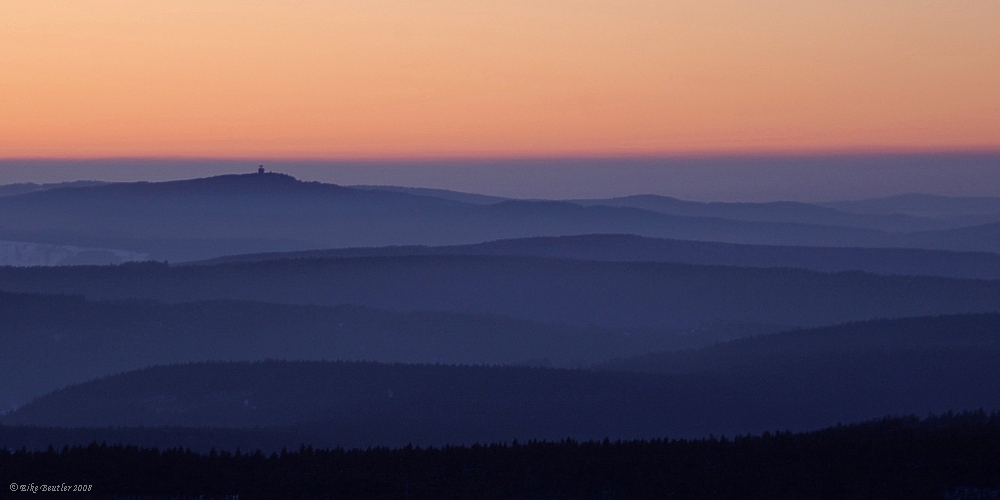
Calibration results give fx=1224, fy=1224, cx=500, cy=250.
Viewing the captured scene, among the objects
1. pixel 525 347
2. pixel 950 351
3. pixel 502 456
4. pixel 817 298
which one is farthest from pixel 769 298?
pixel 502 456

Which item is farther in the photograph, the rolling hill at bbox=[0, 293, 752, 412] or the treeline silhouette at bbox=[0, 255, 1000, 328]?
the treeline silhouette at bbox=[0, 255, 1000, 328]

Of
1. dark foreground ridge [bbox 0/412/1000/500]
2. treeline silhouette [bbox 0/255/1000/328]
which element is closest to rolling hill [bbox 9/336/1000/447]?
dark foreground ridge [bbox 0/412/1000/500]

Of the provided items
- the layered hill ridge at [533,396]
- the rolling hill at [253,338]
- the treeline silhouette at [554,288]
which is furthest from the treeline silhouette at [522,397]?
the treeline silhouette at [554,288]

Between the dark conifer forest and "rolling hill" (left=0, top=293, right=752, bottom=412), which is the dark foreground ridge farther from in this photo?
"rolling hill" (left=0, top=293, right=752, bottom=412)

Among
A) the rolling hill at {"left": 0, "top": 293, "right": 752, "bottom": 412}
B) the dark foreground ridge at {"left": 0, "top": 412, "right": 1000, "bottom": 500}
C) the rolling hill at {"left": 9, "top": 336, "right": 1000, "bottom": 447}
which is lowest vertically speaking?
the rolling hill at {"left": 0, "top": 293, "right": 752, "bottom": 412}

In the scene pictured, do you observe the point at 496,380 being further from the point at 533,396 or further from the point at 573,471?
the point at 573,471

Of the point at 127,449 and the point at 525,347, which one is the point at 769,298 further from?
the point at 127,449

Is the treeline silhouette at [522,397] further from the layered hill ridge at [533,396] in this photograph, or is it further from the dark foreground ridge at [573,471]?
the dark foreground ridge at [573,471]
